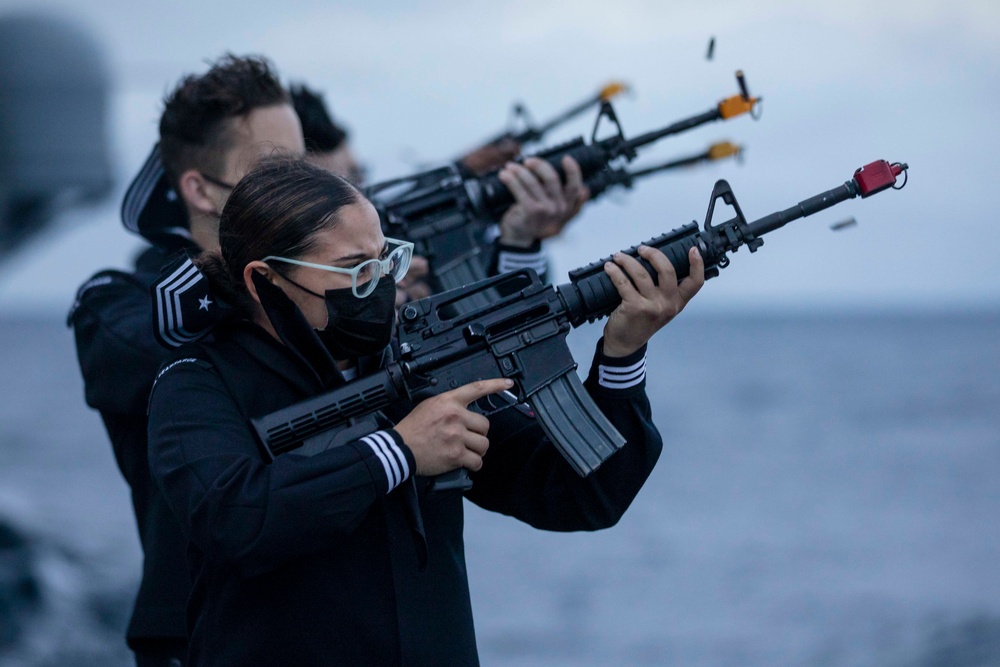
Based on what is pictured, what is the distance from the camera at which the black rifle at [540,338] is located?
2.64 meters

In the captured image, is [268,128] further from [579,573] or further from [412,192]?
[579,573]

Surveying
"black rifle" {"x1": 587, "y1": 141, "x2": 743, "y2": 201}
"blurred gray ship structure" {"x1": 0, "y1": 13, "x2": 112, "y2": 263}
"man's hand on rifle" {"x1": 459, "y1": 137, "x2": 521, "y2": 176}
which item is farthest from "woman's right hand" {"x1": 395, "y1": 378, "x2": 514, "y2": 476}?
"blurred gray ship structure" {"x1": 0, "y1": 13, "x2": 112, "y2": 263}

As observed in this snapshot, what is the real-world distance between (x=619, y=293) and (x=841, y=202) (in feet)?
2.07

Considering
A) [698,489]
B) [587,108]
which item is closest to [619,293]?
[587,108]

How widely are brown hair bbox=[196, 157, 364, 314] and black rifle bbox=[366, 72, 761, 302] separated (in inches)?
71.0

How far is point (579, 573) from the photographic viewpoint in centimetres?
1574

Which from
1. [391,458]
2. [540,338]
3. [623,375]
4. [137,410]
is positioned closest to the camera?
[391,458]

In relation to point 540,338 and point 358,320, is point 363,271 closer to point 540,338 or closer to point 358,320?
point 358,320

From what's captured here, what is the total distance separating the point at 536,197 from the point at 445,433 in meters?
2.00

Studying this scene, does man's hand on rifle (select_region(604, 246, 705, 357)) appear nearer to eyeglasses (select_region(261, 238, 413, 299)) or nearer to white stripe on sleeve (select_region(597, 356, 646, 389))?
white stripe on sleeve (select_region(597, 356, 646, 389))

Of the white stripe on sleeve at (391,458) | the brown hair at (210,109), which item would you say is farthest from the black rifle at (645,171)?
the white stripe on sleeve at (391,458)

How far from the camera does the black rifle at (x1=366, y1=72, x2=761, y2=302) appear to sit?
14.6ft

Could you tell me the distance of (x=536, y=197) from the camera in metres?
4.30

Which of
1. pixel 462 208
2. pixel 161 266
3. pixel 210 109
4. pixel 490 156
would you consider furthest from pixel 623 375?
pixel 490 156
